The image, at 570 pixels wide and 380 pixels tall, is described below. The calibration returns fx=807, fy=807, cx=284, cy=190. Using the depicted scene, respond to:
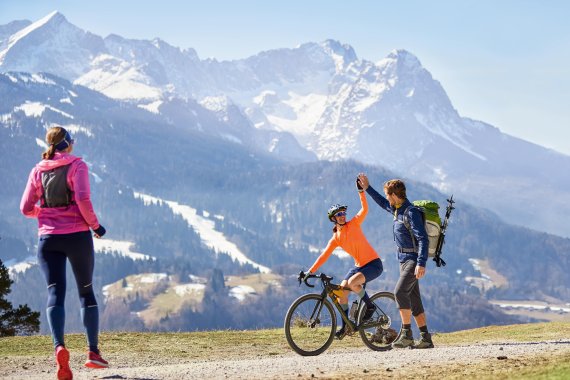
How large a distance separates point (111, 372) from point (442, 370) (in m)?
5.59

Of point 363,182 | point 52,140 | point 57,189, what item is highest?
point 52,140

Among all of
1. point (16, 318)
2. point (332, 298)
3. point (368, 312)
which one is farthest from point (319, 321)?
point (16, 318)

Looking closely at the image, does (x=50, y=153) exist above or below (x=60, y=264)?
above

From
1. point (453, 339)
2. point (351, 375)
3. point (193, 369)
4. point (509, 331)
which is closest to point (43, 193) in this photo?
point (193, 369)

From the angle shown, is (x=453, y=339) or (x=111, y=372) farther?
(x=453, y=339)

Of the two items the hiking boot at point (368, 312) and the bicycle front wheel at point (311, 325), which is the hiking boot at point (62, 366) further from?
the hiking boot at point (368, 312)

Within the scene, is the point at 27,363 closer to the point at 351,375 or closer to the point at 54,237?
the point at 54,237

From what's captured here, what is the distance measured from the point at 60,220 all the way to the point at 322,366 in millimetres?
5189

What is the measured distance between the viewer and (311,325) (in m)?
16.9

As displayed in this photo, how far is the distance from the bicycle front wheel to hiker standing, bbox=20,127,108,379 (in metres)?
4.82

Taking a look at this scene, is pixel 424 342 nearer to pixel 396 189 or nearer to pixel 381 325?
pixel 381 325

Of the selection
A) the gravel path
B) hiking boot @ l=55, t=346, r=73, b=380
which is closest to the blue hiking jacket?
the gravel path

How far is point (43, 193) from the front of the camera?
13.2 m

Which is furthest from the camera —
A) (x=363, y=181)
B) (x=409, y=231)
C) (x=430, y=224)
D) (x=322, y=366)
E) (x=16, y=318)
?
(x=16, y=318)
